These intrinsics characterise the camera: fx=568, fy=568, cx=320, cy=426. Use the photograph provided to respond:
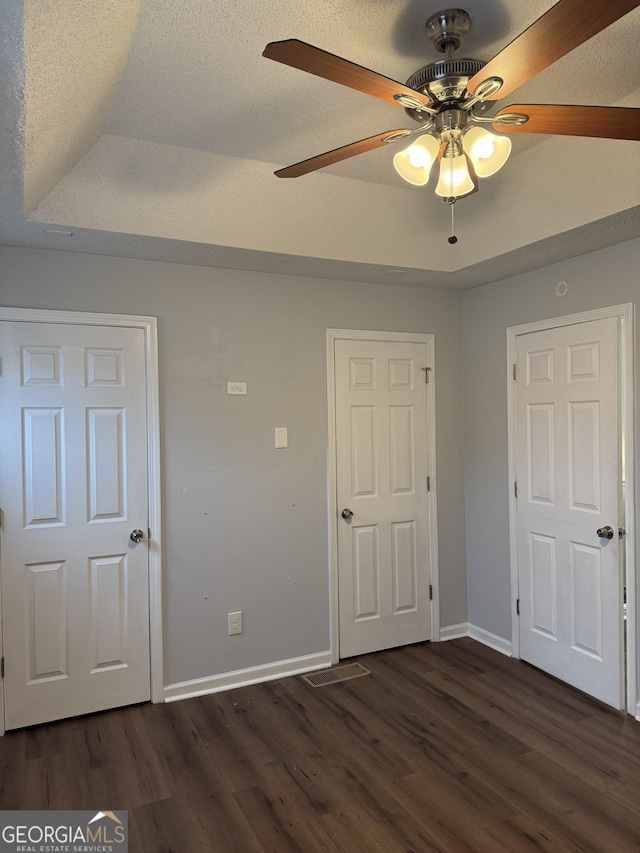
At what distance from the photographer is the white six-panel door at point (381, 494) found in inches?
143

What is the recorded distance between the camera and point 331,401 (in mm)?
3592

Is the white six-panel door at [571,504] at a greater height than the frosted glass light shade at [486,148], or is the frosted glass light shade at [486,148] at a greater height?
the frosted glass light shade at [486,148]

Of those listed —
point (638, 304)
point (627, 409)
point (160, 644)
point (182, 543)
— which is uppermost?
point (638, 304)

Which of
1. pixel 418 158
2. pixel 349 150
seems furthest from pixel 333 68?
pixel 418 158

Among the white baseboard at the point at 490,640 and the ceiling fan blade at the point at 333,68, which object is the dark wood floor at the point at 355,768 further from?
the ceiling fan blade at the point at 333,68

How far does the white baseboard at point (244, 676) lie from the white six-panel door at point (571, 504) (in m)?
1.33

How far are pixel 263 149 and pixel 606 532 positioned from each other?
2.58m

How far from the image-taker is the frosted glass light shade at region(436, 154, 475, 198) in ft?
6.05

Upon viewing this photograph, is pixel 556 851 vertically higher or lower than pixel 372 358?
lower

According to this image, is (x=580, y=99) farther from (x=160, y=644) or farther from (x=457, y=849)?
(x=160, y=644)

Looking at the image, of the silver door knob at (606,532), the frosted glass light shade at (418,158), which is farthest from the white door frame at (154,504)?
the silver door knob at (606,532)

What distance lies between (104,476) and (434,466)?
7.03 ft

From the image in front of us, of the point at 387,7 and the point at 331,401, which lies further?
the point at 331,401

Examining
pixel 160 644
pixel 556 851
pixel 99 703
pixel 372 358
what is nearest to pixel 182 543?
pixel 160 644
